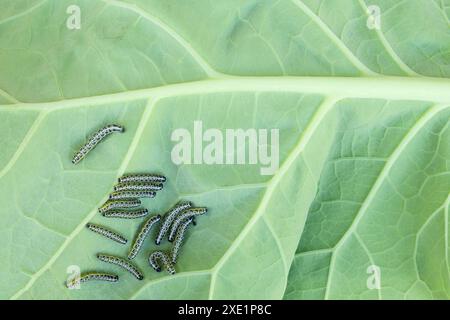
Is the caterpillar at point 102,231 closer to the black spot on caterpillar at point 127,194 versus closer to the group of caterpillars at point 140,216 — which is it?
the group of caterpillars at point 140,216

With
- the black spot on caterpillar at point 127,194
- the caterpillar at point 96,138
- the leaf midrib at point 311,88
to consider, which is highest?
the leaf midrib at point 311,88

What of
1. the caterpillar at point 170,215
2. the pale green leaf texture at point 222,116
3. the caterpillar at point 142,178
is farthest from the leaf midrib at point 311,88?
the caterpillar at point 170,215

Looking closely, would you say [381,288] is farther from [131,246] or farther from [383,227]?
[131,246]

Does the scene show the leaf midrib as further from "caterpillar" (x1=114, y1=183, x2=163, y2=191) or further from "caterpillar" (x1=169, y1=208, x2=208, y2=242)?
"caterpillar" (x1=169, y1=208, x2=208, y2=242)

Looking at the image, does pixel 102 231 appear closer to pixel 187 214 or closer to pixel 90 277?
pixel 90 277

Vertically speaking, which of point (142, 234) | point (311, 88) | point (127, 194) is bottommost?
point (142, 234)

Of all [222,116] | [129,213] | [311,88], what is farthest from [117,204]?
[311,88]
